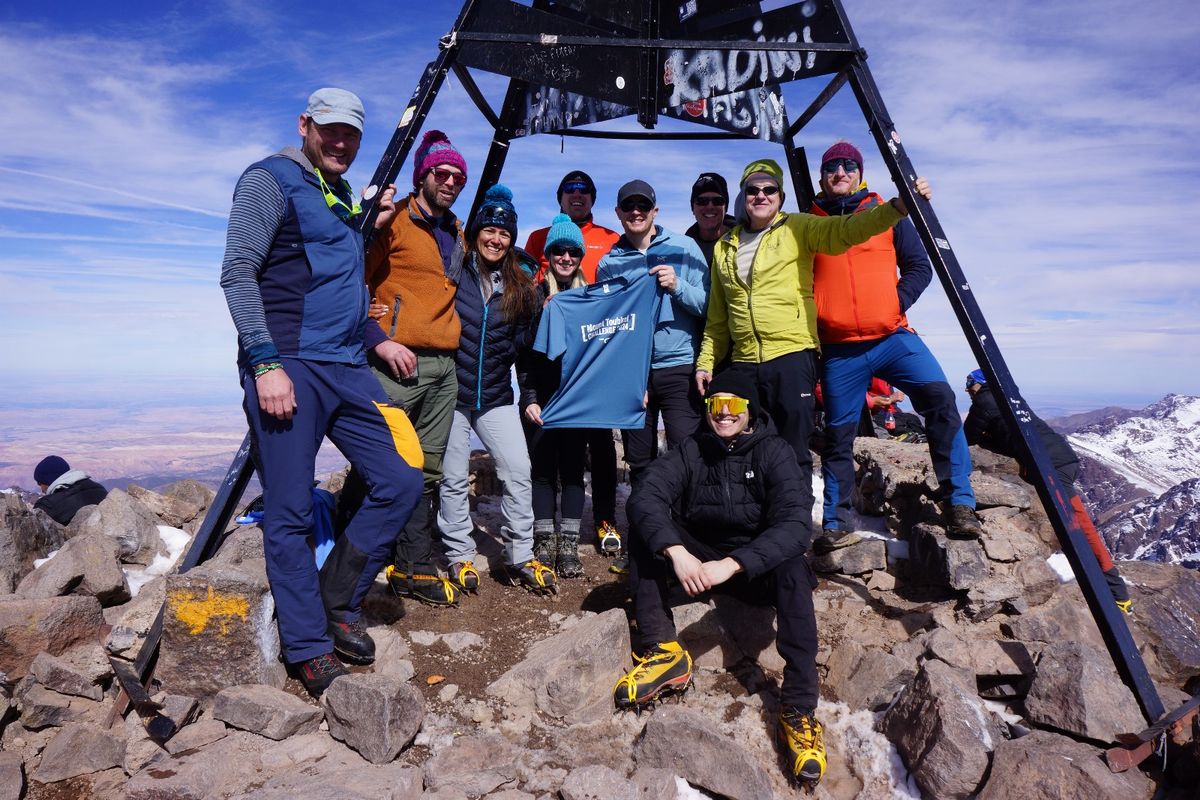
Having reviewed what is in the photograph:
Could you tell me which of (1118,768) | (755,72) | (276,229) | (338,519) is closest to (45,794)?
(338,519)

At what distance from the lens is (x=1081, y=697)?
11.0ft

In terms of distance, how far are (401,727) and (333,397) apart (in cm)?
171

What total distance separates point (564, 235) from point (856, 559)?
11.3 feet

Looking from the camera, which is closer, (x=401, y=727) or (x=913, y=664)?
(x=401, y=727)

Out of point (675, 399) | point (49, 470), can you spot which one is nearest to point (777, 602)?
point (675, 399)

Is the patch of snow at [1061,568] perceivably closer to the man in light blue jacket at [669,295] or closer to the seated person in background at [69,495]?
the man in light blue jacket at [669,295]

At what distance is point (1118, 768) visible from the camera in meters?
3.04

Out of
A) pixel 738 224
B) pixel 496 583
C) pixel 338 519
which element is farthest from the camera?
pixel 496 583

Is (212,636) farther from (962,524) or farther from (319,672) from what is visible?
(962,524)

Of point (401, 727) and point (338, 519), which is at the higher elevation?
point (338, 519)

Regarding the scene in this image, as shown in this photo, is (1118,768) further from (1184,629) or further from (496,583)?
(496,583)

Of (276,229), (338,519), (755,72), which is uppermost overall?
(755,72)

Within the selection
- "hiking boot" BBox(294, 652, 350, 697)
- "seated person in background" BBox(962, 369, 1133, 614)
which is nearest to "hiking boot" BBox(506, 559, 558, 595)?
"hiking boot" BBox(294, 652, 350, 697)

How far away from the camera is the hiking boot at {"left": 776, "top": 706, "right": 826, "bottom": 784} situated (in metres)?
3.31
